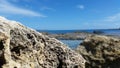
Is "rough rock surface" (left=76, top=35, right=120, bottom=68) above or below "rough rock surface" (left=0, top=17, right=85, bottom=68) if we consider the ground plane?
below

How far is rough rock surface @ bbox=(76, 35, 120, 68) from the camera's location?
1224cm

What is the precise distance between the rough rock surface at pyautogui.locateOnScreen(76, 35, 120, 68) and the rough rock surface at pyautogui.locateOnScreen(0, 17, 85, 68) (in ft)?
17.9

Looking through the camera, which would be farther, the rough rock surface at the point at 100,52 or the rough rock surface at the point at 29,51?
the rough rock surface at the point at 100,52

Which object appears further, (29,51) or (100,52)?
(100,52)

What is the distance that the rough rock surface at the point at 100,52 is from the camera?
12242 millimetres

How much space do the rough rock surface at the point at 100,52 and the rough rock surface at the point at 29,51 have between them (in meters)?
5.46

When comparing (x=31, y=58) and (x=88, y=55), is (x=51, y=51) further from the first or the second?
(x=88, y=55)

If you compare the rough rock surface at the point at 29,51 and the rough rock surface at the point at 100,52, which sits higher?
the rough rock surface at the point at 29,51

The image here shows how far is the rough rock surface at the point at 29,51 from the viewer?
5516 mm

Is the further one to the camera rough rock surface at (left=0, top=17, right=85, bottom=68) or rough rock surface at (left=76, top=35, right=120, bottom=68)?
rough rock surface at (left=76, top=35, right=120, bottom=68)

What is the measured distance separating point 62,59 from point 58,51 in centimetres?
20

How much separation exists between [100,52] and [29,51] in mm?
6976

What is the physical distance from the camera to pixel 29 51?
6.04m

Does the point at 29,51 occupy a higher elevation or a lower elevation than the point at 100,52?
higher
